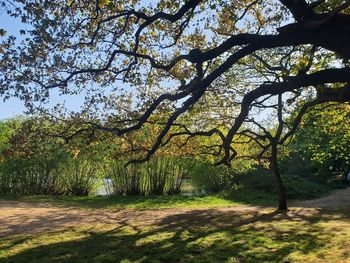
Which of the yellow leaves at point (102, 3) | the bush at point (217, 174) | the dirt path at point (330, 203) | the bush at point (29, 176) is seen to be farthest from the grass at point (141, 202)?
the yellow leaves at point (102, 3)

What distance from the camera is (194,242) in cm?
809

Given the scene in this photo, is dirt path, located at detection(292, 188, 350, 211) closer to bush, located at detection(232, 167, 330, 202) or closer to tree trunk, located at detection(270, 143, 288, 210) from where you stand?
bush, located at detection(232, 167, 330, 202)

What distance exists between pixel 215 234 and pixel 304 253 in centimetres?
220

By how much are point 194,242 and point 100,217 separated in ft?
14.9

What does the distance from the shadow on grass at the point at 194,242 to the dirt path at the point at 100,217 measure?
0.62 feet

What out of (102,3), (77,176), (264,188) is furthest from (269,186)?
(102,3)

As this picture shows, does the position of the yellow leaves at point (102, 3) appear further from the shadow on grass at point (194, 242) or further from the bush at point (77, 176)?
the bush at point (77, 176)

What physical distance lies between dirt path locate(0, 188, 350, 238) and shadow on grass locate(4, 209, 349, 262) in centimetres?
19

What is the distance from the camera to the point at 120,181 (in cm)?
1964

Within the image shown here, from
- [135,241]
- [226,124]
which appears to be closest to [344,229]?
[135,241]

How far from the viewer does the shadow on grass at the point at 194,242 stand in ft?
22.9

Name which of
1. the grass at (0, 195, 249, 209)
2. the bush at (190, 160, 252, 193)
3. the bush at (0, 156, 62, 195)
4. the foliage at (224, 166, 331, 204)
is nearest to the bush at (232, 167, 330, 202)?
the foliage at (224, 166, 331, 204)

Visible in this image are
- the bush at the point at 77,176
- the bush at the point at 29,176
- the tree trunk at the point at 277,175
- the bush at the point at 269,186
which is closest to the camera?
the tree trunk at the point at 277,175

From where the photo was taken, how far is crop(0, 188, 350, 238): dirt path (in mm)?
10305
